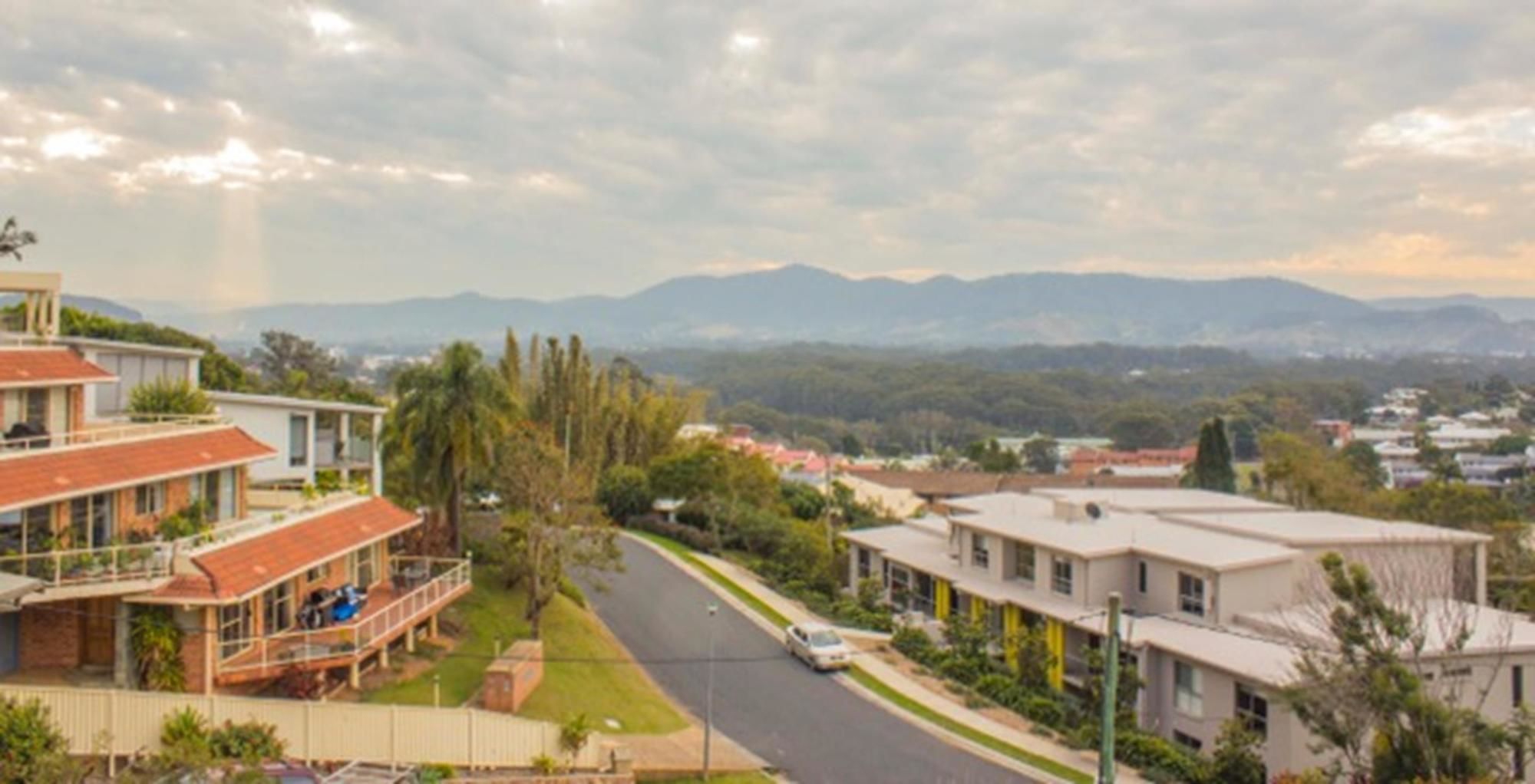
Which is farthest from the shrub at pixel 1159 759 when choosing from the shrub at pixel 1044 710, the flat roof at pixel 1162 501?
the flat roof at pixel 1162 501

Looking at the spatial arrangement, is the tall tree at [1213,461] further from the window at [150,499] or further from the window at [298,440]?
the window at [150,499]

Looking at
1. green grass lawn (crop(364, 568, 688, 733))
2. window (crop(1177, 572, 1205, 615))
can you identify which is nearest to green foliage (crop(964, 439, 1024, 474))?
window (crop(1177, 572, 1205, 615))

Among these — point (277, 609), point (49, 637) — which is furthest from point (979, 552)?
point (49, 637)

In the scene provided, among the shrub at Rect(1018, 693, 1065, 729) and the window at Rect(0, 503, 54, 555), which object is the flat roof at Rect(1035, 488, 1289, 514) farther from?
the window at Rect(0, 503, 54, 555)

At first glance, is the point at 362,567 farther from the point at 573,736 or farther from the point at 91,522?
the point at 573,736

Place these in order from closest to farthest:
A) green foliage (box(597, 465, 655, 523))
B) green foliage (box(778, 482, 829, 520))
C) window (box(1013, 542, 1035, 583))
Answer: window (box(1013, 542, 1035, 583)) < green foliage (box(597, 465, 655, 523)) < green foliage (box(778, 482, 829, 520))

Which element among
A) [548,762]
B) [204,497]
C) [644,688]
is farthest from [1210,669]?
[204,497]
